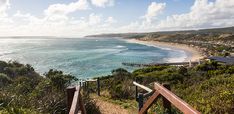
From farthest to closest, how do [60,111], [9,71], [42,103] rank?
[9,71]
[60,111]
[42,103]

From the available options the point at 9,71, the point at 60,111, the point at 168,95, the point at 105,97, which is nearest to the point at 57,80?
the point at 105,97

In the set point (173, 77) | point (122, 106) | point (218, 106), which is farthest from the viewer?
point (173, 77)

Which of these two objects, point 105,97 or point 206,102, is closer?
point 206,102

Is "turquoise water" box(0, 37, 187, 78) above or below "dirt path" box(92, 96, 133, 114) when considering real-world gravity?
below

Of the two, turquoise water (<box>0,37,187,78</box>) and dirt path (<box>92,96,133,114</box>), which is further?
turquoise water (<box>0,37,187,78</box>)

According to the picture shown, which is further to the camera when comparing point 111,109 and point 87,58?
point 87,58

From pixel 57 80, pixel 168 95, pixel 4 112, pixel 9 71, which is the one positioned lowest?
pixel 9 71

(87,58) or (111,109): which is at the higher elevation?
(111,109)

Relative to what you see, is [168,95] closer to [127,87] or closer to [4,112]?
[4,112]

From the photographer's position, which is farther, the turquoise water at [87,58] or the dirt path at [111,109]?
the turquoise water at [87,58]

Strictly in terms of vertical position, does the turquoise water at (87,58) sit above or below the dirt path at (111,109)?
below

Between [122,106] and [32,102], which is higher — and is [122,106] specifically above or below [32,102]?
below
